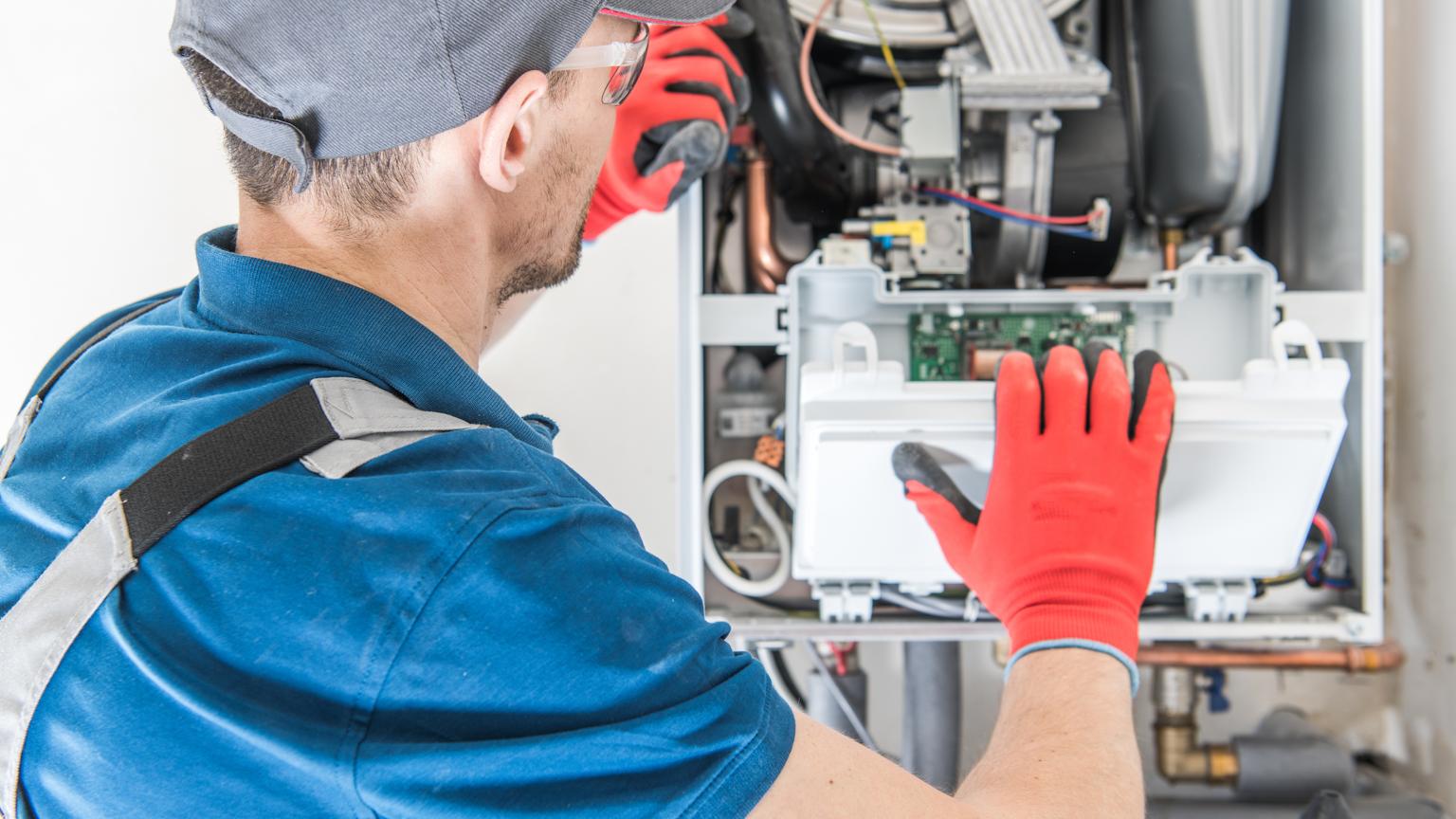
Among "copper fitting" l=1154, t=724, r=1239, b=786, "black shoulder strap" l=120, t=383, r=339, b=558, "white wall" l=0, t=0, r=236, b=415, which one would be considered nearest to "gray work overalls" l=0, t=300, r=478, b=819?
"black shoulder strap" l=120, t=383, r=339, b=558

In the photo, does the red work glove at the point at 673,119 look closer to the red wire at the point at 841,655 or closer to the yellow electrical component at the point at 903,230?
the yellow electrical component at the point at 903,230

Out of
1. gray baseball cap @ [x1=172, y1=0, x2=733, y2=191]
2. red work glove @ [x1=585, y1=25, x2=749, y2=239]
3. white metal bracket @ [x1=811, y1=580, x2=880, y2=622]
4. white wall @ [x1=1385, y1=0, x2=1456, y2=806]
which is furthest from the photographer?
white wall @ [x1=1385, y1=0, x2=1456, y2=806]

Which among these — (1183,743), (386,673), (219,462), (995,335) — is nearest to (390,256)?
(219,462)

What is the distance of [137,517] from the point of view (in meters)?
0.56

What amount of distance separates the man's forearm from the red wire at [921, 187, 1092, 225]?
608 millimetres

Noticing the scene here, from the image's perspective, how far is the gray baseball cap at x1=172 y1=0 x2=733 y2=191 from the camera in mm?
633

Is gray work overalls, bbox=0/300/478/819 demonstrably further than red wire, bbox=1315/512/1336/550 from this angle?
No

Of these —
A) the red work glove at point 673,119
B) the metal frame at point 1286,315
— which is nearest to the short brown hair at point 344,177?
the red work glove at point 673,119

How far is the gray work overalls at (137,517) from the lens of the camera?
558 millimetres

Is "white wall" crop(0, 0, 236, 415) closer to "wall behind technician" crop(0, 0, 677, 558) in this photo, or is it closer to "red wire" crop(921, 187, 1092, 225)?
"wall behind technician" crop(0, 0, 677, 558)

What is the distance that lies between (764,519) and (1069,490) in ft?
1.53

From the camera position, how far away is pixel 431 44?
2.10ft

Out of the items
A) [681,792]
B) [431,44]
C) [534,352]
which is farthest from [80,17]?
[681,792]

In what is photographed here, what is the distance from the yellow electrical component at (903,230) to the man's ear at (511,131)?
568 mm
